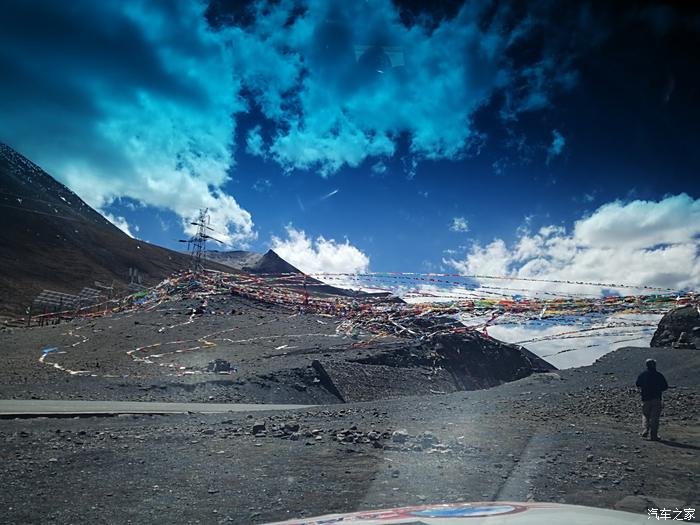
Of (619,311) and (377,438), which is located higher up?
(619,311)

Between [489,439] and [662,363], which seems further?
[662,363]

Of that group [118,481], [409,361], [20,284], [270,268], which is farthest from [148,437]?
[270,268]

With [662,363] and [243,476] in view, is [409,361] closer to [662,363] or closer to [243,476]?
[662,363]

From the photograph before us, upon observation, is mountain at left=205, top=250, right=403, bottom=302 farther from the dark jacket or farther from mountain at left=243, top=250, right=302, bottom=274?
the dark jacket

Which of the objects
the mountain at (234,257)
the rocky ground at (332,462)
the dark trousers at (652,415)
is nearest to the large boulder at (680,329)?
the rocky ground at (332,462)

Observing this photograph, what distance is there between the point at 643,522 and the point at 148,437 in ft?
26.0

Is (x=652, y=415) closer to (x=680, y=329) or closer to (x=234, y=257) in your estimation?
(x=680, y=329)

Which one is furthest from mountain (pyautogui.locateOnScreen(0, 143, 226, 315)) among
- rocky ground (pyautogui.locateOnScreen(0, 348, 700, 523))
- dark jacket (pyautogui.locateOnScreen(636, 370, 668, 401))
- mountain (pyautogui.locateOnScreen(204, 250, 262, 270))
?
dark jacket (pyautogui.locateOnScreen(636, 370, 668, 401))

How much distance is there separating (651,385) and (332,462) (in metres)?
6.45

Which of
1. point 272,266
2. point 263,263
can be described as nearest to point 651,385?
point 272,266

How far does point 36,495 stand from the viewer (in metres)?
5.17

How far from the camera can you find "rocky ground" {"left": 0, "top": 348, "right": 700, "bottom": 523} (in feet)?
16.7

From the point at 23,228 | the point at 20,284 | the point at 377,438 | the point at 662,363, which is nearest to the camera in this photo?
the point at 377,438

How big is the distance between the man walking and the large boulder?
8.45 m
